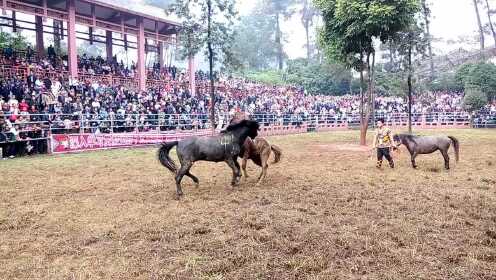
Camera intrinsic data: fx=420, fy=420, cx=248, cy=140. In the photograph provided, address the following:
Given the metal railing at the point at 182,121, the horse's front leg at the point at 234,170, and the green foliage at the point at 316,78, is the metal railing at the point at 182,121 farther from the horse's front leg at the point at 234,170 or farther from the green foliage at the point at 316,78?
the green foliage at the point at 316,78

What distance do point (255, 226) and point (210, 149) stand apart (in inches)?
104

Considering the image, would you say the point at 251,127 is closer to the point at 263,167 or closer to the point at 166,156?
the point at 263,167

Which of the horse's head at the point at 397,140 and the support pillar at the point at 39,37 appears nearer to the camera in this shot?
the horse's head at the point at 397,140

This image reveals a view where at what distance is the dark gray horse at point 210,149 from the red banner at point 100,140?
722 centimetres

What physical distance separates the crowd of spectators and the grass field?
21.1 feet

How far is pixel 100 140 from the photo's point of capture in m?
Result: 17.0

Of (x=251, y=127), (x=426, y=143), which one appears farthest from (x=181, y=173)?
(x=426, y=143)

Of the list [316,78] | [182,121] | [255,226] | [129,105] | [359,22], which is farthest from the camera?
[316,78]

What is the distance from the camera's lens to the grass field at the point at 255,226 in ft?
13.9

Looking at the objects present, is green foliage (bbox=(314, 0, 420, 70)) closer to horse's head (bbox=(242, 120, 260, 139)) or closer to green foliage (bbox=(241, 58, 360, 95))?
horse's head (bbox=(242, 120, 260, 139))

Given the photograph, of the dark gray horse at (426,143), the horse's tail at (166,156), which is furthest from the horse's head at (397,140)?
the horse's tail at (166,156)

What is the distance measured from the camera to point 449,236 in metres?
5.06

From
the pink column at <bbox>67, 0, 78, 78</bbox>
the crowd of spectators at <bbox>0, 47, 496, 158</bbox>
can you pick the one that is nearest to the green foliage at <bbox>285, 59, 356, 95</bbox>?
the crowd of spectators at <bbox>0, 47, 496, 158</bbox>

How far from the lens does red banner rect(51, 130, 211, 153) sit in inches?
616
